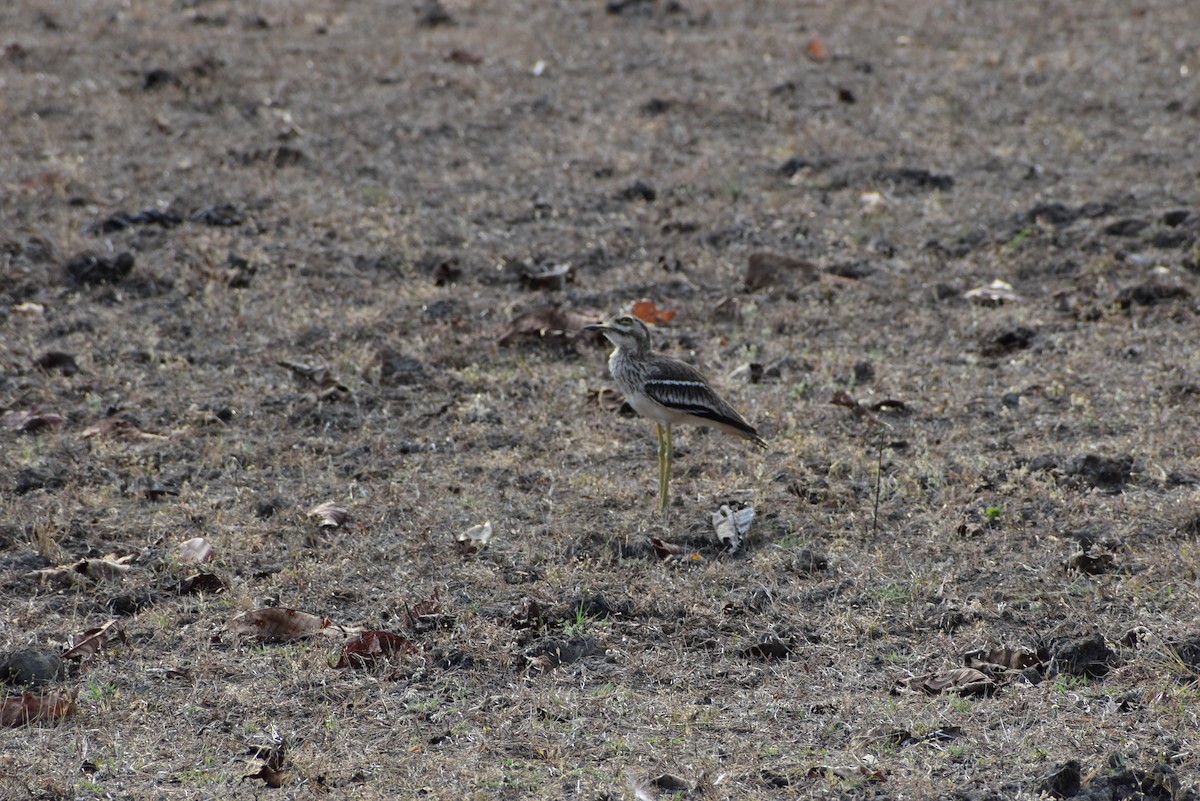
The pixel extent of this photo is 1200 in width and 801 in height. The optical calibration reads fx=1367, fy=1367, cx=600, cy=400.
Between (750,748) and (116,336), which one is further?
(116,336)

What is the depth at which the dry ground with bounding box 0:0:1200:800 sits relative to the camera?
15.5ft

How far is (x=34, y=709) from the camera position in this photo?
4.76 m

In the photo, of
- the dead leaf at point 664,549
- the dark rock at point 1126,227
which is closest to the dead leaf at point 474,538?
the dead leaf at point 664,549

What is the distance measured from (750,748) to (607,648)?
0.89m

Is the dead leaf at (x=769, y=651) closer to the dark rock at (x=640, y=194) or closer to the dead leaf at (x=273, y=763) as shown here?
the dead leaf at (x=273, y=763)

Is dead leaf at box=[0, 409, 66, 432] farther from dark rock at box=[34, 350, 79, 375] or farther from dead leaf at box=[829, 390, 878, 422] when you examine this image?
dead leaf at box=[829, 390, 878, 422]

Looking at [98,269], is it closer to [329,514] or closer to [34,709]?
[329,514]

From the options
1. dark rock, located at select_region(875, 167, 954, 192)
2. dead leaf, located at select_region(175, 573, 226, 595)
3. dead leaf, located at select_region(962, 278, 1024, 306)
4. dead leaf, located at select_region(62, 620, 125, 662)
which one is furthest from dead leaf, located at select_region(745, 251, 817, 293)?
dead leaf, located at select_region(62, 620, 125, 662)

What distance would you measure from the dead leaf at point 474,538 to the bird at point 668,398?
2.75ft

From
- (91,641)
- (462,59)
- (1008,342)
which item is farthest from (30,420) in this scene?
(462,59)

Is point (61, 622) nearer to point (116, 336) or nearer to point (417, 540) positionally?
point (417, 540)

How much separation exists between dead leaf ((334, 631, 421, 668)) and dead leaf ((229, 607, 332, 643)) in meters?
0.21

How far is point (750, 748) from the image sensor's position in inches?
180

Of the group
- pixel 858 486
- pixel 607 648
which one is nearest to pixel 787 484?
pixel 858 486
